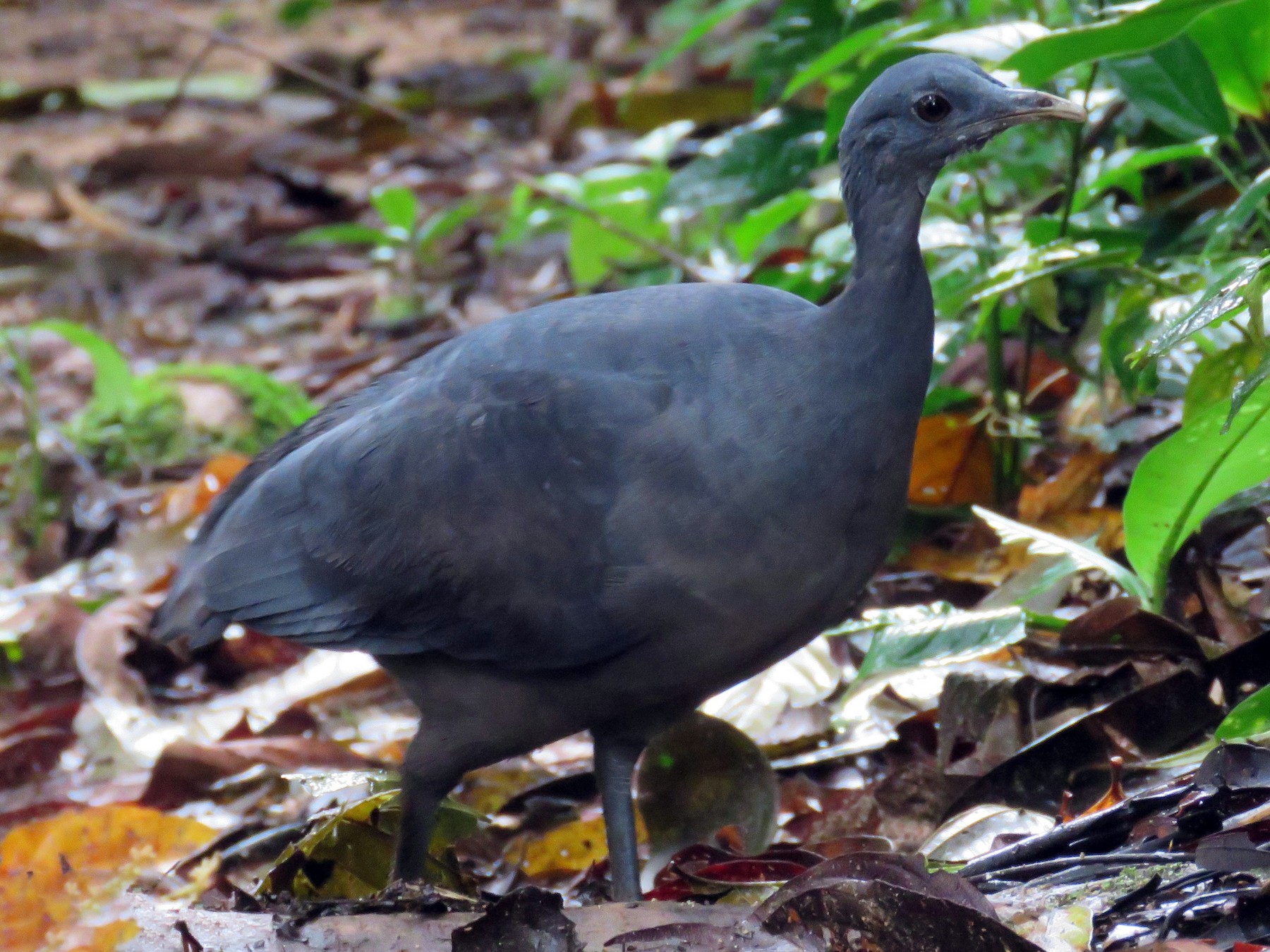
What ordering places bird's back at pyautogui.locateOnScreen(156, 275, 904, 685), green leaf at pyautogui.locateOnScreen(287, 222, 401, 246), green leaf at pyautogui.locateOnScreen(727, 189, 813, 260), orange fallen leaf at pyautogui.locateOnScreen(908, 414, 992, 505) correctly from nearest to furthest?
1. bird's back at pyautogui.locateOnScreen(156, 275, 904, 685)
2. orange fallen leaf at pyautogui.locateOnScreen(908, 414, 992, 505)
3. green leaf at pyautogui.locateOnScreen(727, 189, 813, 260)
4. green leaf at pyautogui.locateOnScreen(287, 222, 401, 246)

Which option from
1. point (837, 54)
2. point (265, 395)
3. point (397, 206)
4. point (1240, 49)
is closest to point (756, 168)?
point (837, 54)

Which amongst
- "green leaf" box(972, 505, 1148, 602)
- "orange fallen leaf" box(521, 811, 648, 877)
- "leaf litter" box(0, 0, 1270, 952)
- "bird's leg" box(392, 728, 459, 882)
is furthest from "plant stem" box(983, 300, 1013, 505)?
"bird's leg" box(392, 728, 459, 882)

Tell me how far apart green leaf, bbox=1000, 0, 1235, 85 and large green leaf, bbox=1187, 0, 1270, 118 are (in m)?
0.36

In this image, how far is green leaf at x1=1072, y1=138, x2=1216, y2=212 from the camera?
3.50m

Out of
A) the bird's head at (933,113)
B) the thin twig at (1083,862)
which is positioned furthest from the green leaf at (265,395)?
the thin twig at (1083,862)

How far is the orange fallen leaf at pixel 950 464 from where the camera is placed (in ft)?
13.8

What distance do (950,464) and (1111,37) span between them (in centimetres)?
154

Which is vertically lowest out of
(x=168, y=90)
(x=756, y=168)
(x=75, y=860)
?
(x=75, y=860)

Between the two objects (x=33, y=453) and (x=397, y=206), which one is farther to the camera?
(x=397, y=206)

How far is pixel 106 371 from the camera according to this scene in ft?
18.9

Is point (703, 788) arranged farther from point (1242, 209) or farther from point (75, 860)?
point (1242, 209)

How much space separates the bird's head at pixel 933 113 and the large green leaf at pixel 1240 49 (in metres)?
0.66

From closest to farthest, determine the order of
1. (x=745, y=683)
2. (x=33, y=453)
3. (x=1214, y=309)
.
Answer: (x=1214, y=309) < (x=745, y=683) < (x=33, y=453)

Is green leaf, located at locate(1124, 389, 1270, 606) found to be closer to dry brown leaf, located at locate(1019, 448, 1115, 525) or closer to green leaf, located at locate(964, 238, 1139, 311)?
green leaf, located at locate(964, 238, 1139, 311)
